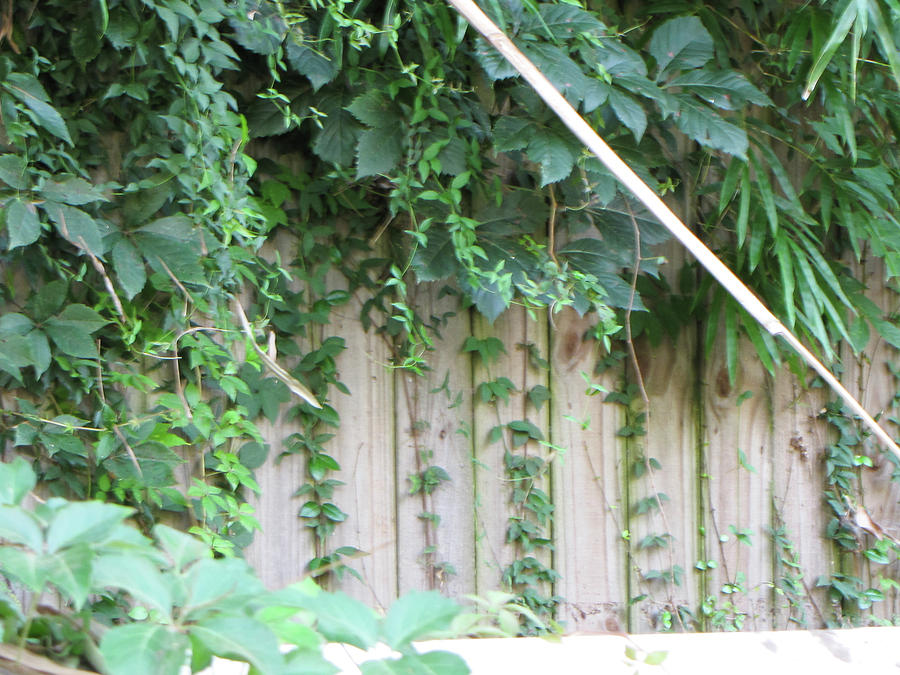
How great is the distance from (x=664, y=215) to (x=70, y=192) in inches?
36.8

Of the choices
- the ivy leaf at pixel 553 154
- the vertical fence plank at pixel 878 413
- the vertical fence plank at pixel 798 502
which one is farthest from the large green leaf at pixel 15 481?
the vertical fence plank at pixel 878 413

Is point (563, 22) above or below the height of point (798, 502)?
above

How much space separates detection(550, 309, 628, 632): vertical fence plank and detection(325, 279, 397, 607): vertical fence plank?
36 cm

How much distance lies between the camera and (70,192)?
1.11m

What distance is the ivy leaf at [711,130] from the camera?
1259 mm

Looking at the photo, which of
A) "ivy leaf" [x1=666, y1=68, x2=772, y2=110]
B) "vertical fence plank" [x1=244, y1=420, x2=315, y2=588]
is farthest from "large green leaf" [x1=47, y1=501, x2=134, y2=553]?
"ivy leaf" [x1=666, y1=68, x2=772, y2=110]

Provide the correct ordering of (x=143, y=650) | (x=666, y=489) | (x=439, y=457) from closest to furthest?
(x=143, y=650), (x=439, y=457), (x=666, y=489)

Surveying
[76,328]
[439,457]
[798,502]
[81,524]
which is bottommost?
[798,502]

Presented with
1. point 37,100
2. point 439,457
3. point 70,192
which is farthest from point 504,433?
point 37,100

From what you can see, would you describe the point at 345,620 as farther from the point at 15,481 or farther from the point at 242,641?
the point at 15,481

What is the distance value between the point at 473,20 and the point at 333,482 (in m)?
1.04

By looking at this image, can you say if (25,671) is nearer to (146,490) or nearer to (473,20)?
(473,20)

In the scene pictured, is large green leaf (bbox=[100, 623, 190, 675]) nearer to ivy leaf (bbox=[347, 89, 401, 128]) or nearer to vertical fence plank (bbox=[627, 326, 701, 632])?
ivy leaf (bbox=[347, 89, 401, 128])

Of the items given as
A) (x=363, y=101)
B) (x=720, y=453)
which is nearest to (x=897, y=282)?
(x=720, y=453)
